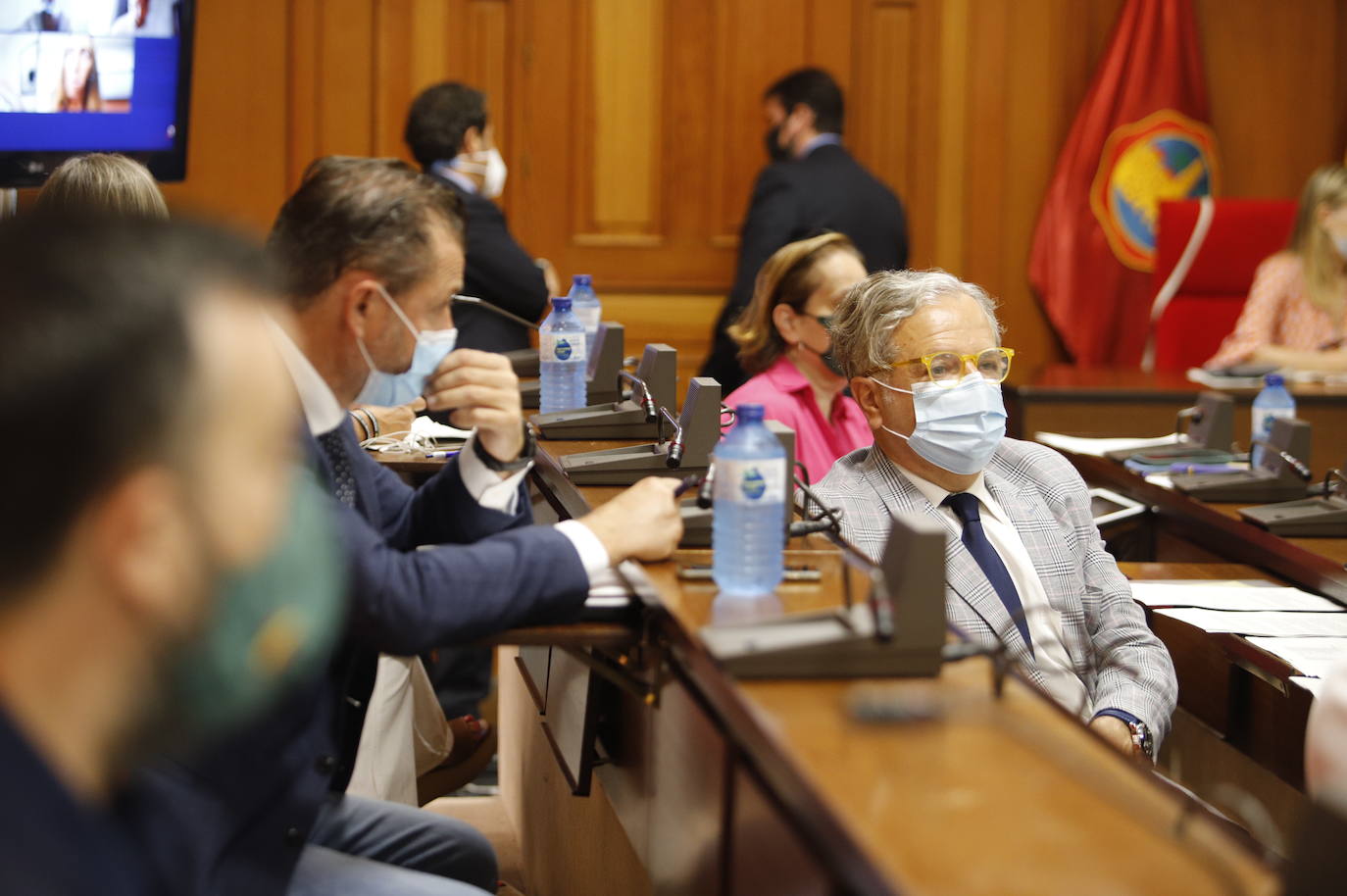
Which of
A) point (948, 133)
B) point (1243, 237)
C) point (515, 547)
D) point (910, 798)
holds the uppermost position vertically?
point (948, 133)

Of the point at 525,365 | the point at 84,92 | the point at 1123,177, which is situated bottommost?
A: the point at 525,365

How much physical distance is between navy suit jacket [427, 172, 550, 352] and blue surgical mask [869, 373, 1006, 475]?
6.74 feet

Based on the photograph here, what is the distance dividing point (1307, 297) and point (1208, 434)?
2057mm

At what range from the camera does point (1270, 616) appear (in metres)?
2.38

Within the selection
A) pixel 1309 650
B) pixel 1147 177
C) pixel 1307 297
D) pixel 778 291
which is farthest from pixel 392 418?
pixel 1147 177

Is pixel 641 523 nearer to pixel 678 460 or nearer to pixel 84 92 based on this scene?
pixel 678 460

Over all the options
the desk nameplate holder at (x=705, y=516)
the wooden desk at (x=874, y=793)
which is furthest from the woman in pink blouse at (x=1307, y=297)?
the wooden desk at (x=874, y=793)

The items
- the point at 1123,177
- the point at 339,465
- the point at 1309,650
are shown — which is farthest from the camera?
the point at 1123,177

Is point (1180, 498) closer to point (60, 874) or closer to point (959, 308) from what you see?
point (959, 308)

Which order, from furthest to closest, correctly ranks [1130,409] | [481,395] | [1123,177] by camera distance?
[1123,177], [1130,409], [481,395]

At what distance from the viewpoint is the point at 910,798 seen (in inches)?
46.5

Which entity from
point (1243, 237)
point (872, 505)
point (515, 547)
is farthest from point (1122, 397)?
point (515, 547)

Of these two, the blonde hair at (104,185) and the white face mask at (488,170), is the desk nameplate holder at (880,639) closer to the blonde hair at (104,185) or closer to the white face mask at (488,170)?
the blonde hair at (104,185)

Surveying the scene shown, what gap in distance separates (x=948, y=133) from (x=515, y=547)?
4.70m
